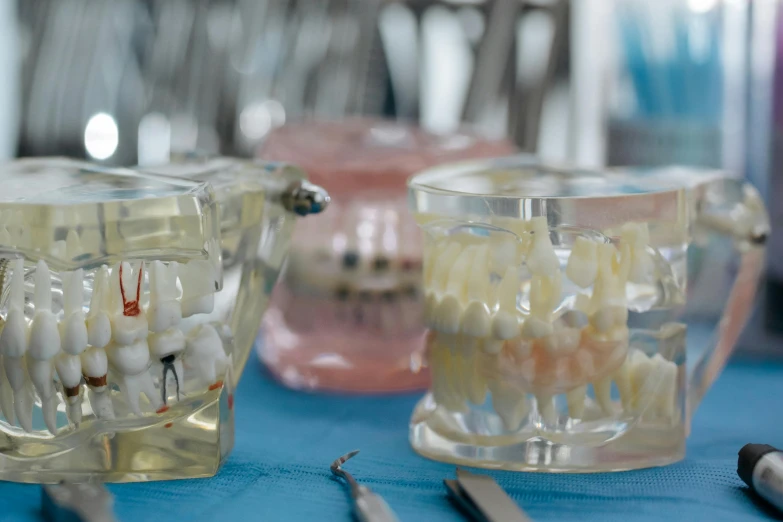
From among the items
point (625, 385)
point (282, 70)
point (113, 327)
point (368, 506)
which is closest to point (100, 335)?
point (113, 327)

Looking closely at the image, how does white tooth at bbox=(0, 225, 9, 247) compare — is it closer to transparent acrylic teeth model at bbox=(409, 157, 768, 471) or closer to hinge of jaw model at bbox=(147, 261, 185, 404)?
hinge of jaw model at bbox=(147, 261, 185, 404)

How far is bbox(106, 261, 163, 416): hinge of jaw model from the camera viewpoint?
1.23 feet

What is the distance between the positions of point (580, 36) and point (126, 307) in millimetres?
559

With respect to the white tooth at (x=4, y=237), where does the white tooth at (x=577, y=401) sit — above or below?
below

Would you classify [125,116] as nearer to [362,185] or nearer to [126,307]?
[362,185]

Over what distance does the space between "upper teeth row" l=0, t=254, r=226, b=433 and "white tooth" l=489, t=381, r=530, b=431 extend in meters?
0.13

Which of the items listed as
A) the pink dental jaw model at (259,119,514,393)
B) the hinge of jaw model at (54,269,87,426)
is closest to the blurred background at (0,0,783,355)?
the pink dental jaw model at (259,119,514,393)

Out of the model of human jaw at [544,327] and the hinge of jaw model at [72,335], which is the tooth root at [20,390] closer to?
the hinge of jaw model at [72,335]

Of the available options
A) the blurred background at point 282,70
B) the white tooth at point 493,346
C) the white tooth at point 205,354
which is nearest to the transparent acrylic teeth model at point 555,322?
the white tooth at point 493,346

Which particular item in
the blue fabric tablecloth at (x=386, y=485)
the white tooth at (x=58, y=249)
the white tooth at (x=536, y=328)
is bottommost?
the blue fabric tablecloth at (x=386, y=485)

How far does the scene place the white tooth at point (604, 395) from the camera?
41 cm

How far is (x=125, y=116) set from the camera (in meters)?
0.89

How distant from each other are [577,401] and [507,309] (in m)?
0.05

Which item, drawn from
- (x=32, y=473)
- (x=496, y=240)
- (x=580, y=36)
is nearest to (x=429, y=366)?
(x=496, y=240)
